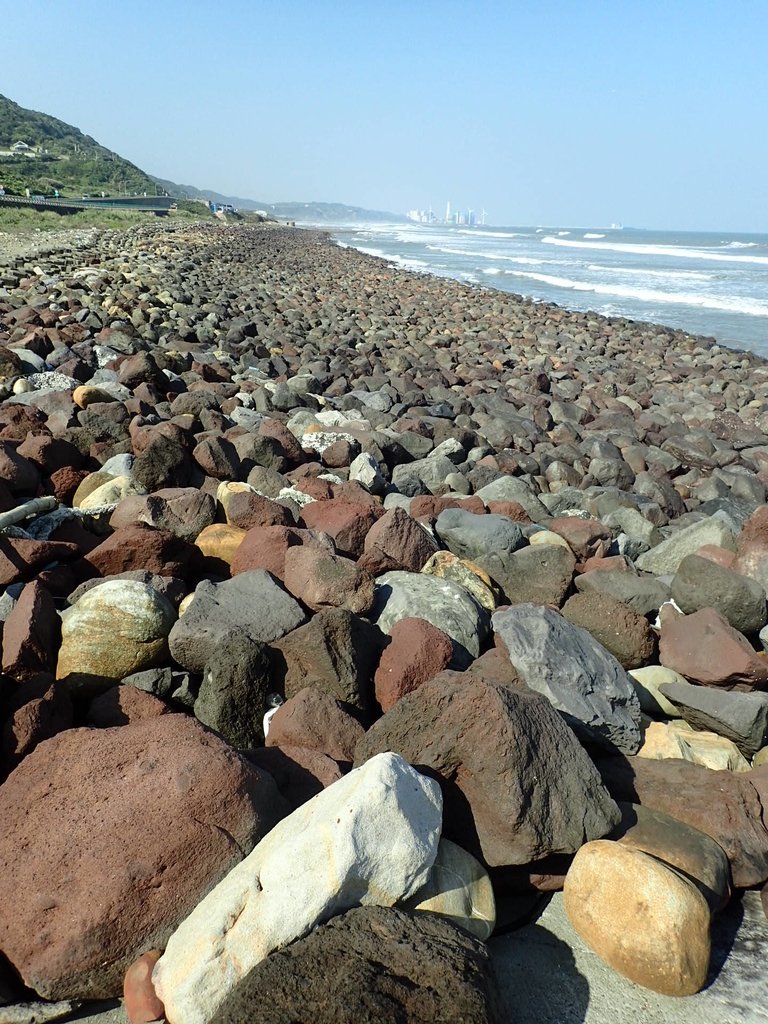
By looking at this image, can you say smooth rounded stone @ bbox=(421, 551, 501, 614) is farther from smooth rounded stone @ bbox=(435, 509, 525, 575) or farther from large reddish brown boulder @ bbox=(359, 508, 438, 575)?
smooth rounded stone @ bbox=(435, 509, 525, 575)

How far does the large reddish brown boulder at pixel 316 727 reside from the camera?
7.70ft

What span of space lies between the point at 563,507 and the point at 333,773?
411 centimetres

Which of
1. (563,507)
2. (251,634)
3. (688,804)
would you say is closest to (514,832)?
(688,804)

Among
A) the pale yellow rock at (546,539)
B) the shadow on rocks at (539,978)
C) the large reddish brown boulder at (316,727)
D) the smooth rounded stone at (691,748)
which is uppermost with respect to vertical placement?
the large reddish brown boulder at (316,727)

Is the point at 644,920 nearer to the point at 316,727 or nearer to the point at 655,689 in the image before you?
the point at 316,727

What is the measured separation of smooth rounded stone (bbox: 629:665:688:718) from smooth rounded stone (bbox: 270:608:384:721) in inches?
48.1

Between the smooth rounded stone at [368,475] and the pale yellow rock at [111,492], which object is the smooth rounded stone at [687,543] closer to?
the smooth rounded stone at [368,475]

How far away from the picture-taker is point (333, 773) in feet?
7.16

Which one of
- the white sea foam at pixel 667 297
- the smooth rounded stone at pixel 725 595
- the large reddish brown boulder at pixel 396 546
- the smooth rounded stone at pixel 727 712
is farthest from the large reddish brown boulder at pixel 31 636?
the white sea foam at pixel 667 297

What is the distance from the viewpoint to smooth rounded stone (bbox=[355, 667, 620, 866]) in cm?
201

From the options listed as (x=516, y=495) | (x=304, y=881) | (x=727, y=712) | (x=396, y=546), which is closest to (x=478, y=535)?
(x=396, y=546)

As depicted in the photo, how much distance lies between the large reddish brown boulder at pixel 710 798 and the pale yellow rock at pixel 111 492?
3.00 m

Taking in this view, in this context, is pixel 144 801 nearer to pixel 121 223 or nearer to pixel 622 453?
pixel 622 453

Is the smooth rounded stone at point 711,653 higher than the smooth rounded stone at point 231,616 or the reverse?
the reverse
